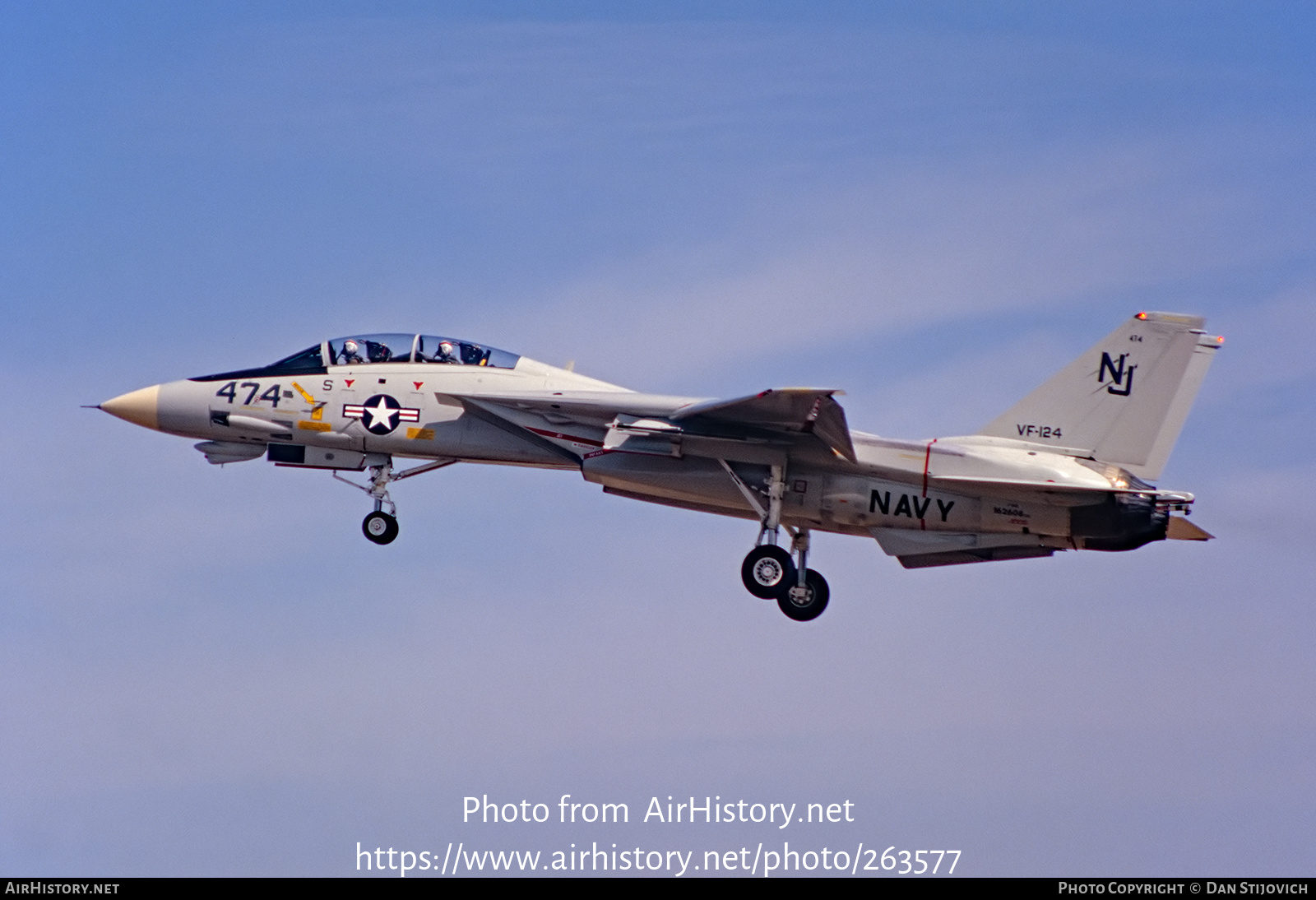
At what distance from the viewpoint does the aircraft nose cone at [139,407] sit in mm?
24344

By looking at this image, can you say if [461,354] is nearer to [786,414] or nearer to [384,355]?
[384,355]

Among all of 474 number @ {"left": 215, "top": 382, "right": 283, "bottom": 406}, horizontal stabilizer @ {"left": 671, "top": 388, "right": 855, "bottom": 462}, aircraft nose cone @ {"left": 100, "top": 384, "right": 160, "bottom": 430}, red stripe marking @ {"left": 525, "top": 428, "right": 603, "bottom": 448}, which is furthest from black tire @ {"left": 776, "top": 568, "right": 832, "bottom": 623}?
aircraft nose cone @ {"left": 100, "top": 384, "right": 160, "bottom": 430}

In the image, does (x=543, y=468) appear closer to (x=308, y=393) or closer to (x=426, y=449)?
(x=426, y=449)

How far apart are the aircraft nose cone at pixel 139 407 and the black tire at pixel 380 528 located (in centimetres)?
326

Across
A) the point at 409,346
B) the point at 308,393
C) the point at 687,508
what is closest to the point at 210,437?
the point at 308,393

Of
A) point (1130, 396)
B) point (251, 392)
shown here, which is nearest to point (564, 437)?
point (251, 392)

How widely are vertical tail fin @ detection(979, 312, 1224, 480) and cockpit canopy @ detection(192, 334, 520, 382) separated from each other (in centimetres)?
721

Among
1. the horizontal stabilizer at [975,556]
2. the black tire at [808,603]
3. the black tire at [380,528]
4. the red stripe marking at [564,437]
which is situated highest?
the red stripe marking at [564,437]

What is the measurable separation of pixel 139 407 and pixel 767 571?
9.04 m

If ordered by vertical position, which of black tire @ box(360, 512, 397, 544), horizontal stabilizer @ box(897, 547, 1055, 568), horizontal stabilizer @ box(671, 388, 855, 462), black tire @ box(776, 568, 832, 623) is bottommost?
black tire @ box(776, 568, 832, 623)

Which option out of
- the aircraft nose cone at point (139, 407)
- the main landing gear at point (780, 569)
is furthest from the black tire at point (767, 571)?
the aircraft nose cone at point (139, 407)

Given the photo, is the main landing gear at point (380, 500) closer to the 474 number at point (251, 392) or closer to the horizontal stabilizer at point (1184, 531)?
the 474 number at point (251, 392)

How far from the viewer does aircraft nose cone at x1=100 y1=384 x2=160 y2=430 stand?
24344 mm

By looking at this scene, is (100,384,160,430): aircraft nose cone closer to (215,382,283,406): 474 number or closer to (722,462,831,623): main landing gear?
(215,382,283,406): 474 number
